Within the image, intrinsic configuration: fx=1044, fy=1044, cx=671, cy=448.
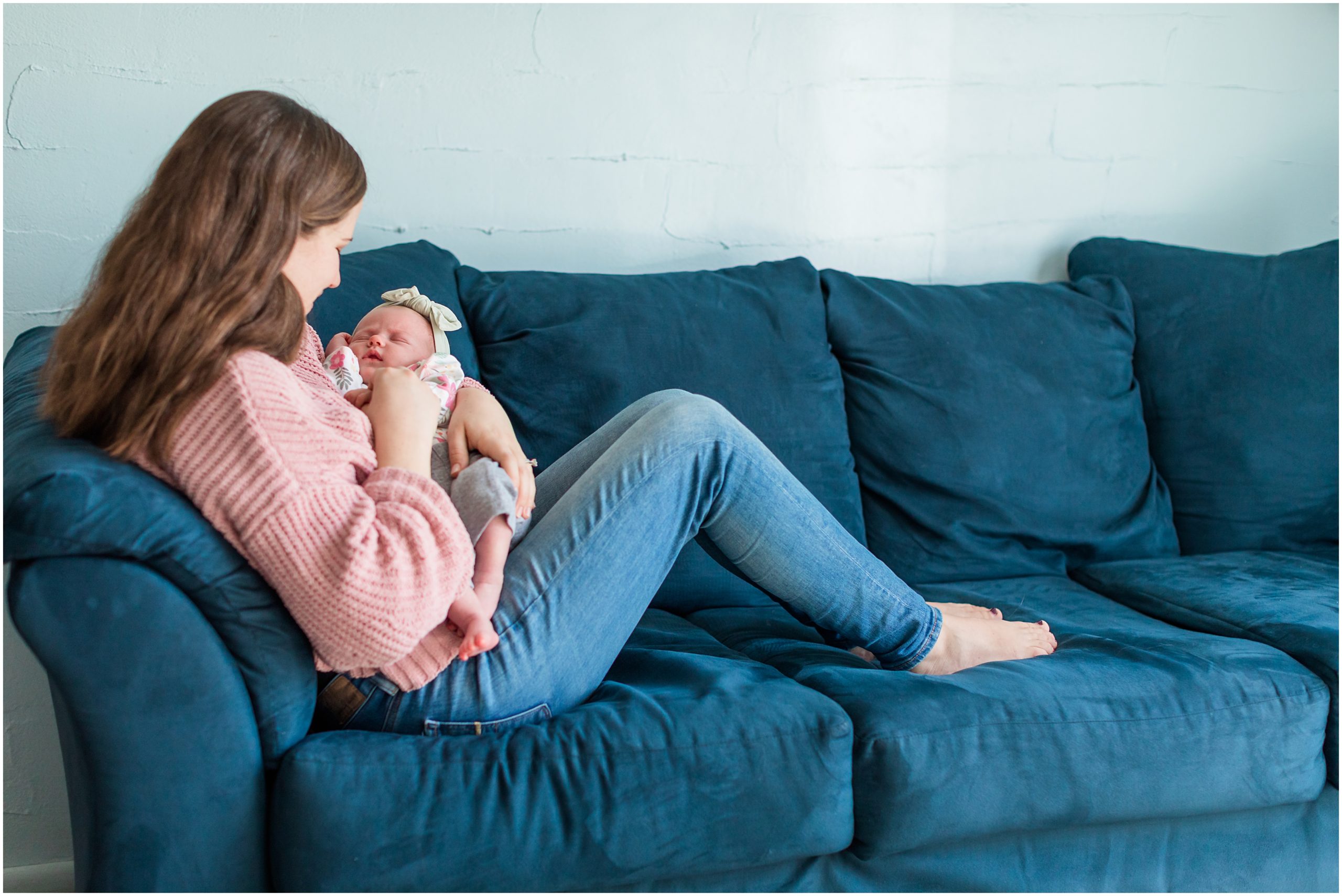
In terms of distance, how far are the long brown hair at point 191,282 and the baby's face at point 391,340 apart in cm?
39

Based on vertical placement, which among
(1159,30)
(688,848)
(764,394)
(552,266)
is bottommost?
(688,848)

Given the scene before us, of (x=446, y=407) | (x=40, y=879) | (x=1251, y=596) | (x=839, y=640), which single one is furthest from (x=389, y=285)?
(x=1251, y=596)

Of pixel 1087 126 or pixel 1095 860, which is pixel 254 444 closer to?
pixel 1095 860

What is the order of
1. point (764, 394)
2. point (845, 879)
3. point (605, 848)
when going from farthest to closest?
point (764, 394) < point (845, 879) < point (605, 848)

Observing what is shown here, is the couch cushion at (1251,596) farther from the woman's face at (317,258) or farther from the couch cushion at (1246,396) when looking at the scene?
the woman's face at (317,258)

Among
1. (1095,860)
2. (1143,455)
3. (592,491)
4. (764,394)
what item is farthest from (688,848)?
(1143,455)

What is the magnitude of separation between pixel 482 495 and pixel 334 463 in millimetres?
200

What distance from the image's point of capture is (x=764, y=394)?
5.84 ft

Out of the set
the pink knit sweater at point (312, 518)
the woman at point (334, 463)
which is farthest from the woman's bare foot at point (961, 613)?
the pink knit sweater at point (312, 518)

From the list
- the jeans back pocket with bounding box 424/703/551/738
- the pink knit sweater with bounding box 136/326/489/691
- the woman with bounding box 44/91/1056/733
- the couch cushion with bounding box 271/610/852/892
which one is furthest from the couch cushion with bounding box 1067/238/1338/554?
the pink knit sweater with bounding box 136/326/489/691

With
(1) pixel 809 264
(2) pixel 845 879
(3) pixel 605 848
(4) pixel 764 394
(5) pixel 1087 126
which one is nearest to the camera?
(3) pixel 605 848

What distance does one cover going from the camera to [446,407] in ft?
4.75

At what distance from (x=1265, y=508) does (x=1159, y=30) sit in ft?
3.64

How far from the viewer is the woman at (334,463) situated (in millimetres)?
994
